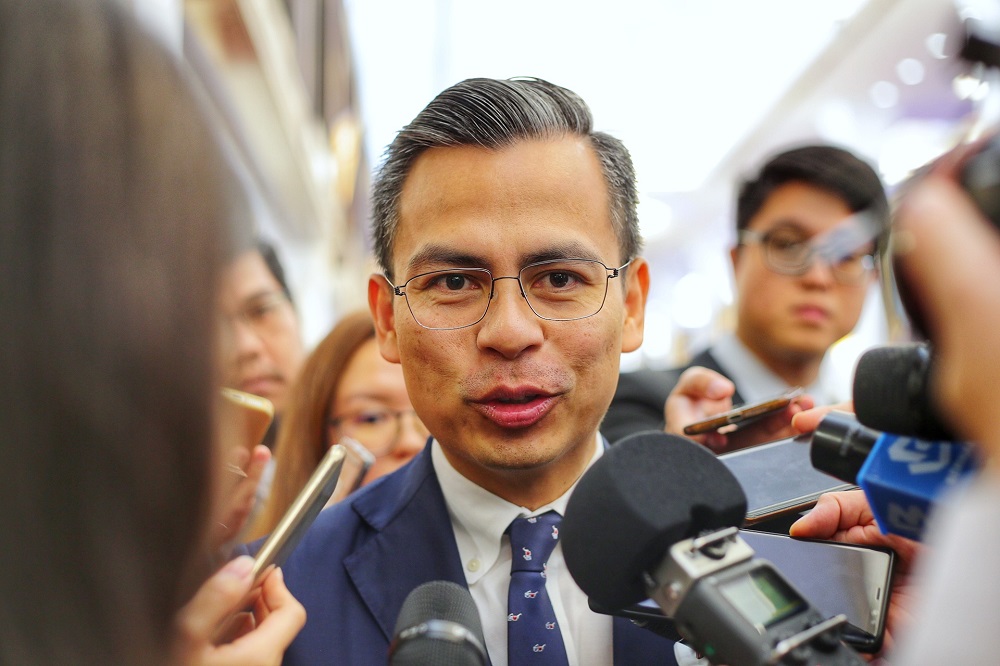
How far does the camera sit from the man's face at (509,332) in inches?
45.0

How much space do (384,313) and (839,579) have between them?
830 millimetres

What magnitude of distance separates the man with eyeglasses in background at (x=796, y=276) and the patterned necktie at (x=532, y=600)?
3.04ft

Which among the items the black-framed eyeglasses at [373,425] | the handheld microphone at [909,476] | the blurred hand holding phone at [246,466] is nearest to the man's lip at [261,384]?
the black-framed eyeglasses at [373,425]

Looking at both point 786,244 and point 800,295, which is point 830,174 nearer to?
point 786,244

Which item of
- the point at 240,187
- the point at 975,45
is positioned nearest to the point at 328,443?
the point at 240,187

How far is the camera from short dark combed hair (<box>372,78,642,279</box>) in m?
1.22

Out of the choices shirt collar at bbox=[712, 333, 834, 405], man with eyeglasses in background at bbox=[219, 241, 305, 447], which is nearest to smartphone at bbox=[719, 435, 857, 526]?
shirt collar at bbox=[712, 333, 834, 405]

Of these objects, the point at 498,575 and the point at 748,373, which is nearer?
the point at 498,575

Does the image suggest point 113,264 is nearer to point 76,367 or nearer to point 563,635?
point 76,367

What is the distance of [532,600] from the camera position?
1119mm

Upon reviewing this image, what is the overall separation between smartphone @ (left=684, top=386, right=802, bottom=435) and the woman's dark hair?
0.99 metres

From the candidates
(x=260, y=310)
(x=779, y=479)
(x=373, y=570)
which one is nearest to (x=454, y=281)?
(x=373, y=570)

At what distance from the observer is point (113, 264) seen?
577mm

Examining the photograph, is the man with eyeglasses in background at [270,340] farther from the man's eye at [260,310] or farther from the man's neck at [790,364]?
the man's neck at [790,364]
